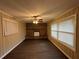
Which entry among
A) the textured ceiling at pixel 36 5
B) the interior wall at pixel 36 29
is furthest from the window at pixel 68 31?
the interior wall at pixel 36 29

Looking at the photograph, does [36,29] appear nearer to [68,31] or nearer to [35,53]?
[35,53]

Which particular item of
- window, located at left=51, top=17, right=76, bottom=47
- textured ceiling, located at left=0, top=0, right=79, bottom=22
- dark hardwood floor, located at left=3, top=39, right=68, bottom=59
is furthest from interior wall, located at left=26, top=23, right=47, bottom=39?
textured ceiling, located at left=0, top=0, right=79, bottom=22

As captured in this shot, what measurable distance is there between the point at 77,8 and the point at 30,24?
8.84 metres

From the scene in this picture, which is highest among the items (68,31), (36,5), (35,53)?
(36,5)

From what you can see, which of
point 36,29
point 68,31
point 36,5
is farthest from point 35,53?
point 36,29

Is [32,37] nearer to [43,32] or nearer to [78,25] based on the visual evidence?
[43,32]

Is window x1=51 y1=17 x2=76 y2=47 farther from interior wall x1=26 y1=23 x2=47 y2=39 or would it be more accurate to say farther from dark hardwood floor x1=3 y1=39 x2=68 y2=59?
interior wall x1=26 y1=23 x2=47 y2=39

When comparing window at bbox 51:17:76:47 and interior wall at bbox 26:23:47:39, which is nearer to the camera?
window at bbox 51:17:76:47

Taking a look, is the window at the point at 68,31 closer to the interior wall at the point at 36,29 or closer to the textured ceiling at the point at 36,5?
the textured ceiling at the point at 36,5

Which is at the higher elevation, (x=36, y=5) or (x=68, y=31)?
(x=36, y=5)

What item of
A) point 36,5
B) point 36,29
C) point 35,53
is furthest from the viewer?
point 36,29

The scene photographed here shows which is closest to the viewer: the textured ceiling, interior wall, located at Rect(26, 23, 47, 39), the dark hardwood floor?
the textured ceiling

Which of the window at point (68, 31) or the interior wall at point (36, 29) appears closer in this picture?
the window at point (68, 31)

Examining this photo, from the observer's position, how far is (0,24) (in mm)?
4137
